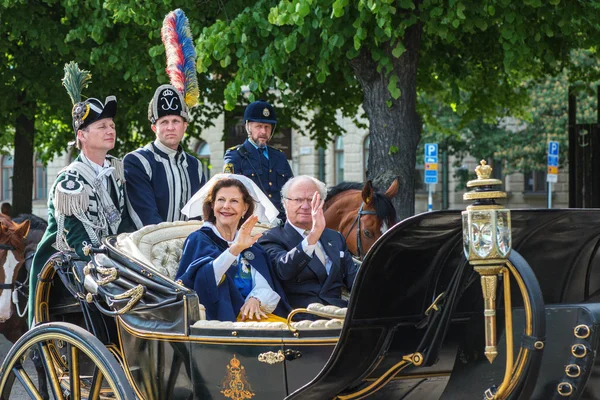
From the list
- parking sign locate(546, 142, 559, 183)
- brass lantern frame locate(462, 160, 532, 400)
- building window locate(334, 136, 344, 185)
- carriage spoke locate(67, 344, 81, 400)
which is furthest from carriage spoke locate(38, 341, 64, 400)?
building window locate(334, 136, 344, 185)

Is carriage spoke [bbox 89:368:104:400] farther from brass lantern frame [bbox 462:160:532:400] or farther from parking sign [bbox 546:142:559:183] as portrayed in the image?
parking sign [bbox 546:142:559:183]

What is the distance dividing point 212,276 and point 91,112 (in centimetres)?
157

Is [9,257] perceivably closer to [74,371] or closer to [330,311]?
[74,371]

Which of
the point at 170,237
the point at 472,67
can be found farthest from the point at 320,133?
the point at 170,237

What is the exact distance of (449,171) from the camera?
28781 mm

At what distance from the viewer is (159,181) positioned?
6.18 metres

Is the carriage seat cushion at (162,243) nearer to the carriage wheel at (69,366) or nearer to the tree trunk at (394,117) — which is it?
the carriage wheel at (69,366)

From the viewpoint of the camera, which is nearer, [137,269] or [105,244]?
[137,269]

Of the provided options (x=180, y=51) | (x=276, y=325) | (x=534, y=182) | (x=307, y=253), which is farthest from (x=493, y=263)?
(x=534, y=182)

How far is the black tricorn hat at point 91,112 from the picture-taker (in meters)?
5.50

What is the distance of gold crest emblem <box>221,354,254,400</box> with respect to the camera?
3781mm

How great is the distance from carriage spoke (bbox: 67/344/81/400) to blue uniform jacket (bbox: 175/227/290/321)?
58 cm

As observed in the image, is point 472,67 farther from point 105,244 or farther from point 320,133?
point 105,244

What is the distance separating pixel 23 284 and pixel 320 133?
9.32 meters
